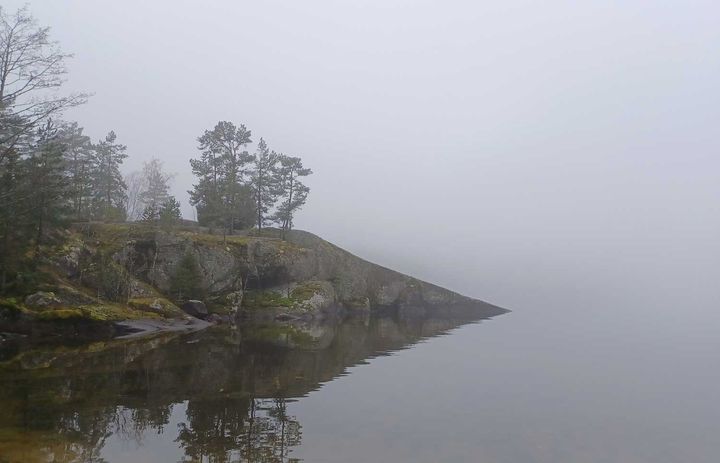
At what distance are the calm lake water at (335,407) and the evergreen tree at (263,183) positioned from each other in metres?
37.2

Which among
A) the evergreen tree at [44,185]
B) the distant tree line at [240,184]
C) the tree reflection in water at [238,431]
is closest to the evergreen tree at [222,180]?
the distant tree line at [240,184]

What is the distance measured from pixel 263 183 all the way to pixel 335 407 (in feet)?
165

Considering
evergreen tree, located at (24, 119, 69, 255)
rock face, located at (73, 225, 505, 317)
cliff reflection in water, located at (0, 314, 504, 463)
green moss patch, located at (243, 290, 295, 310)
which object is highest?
evergreen tree, located at (24, 119, 69, 255)

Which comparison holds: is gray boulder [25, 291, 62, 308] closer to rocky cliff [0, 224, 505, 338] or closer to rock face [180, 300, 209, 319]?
rocky cliff [0, 224, 505, 338]

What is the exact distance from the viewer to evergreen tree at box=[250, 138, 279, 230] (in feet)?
202

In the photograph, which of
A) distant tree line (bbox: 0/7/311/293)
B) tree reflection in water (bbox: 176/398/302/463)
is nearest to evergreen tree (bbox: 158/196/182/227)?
distant tree line (bbox: 0/7/311/293)

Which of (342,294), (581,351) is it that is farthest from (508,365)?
(342,294)

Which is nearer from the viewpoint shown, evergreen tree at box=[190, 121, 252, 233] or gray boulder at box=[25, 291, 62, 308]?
gray boulder at box=[25, 291, 62, 308]

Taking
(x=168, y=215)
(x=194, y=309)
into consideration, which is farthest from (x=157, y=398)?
(x=168, y=215)

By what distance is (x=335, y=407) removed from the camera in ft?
45.3

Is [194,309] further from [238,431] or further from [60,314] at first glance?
[238,431]

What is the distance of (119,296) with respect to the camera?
36125 millimetres

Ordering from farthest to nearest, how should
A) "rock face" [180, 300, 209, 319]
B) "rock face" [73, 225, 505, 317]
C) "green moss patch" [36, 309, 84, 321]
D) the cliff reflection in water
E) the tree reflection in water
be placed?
"rock face" [73, 225, 505, 317]
"rock face" [180, 300, 209, 319]
"green moss patch" [36, 309, 84, 321]
the cliff reflection in water
the tree reflection in water

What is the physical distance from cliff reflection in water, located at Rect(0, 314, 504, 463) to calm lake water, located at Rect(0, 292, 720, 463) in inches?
1.8
